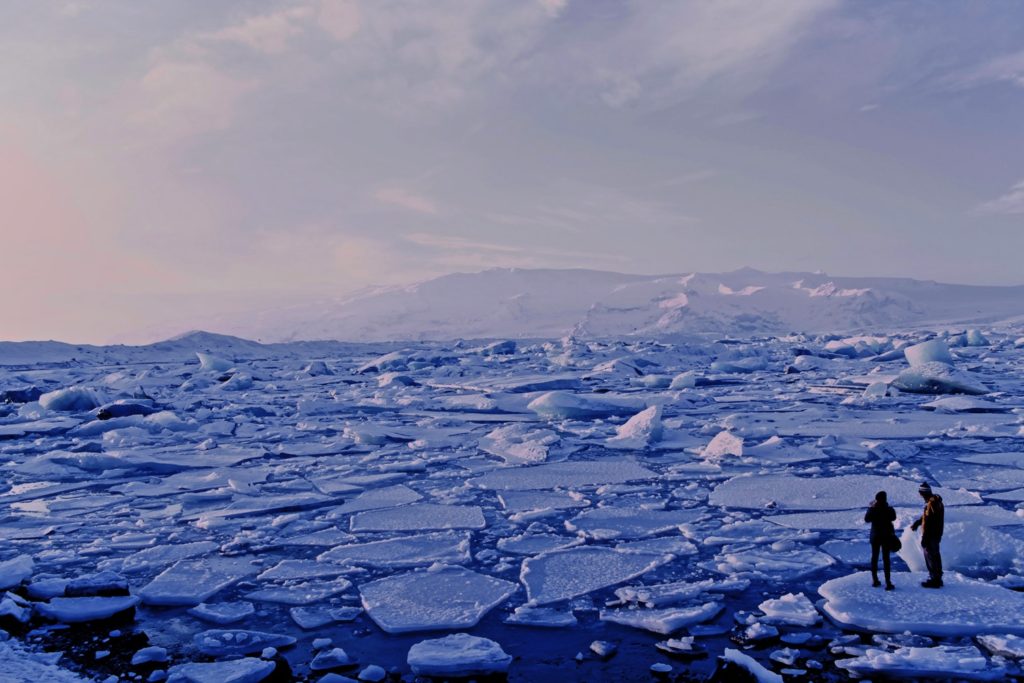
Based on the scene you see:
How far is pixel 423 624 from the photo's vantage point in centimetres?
374

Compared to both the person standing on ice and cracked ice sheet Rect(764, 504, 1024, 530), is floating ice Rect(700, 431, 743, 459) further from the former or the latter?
the person standing on ice

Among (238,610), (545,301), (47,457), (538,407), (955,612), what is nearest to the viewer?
(955,612)

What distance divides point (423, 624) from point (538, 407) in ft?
27.8

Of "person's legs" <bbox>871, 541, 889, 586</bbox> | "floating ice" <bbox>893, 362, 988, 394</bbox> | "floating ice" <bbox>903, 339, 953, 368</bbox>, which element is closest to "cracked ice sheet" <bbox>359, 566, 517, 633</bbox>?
"person's legs" <bbox>871, 541, 889, 586</bbox>

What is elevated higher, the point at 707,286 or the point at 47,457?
the point at 707,286

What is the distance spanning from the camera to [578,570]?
4.52 metres

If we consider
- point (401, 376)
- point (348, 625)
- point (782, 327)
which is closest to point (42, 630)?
point (348, 625)

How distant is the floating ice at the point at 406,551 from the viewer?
4777mm

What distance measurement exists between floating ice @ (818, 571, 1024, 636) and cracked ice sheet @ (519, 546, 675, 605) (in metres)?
1.05

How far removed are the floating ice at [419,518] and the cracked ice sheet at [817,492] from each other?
1.97 metres

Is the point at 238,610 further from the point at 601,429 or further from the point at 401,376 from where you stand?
the point at 401,376

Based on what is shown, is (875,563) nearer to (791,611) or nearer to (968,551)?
(791,611)

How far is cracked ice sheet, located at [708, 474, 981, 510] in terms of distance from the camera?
19.3 ft

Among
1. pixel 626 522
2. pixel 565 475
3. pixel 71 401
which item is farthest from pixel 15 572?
pixel 71 401
